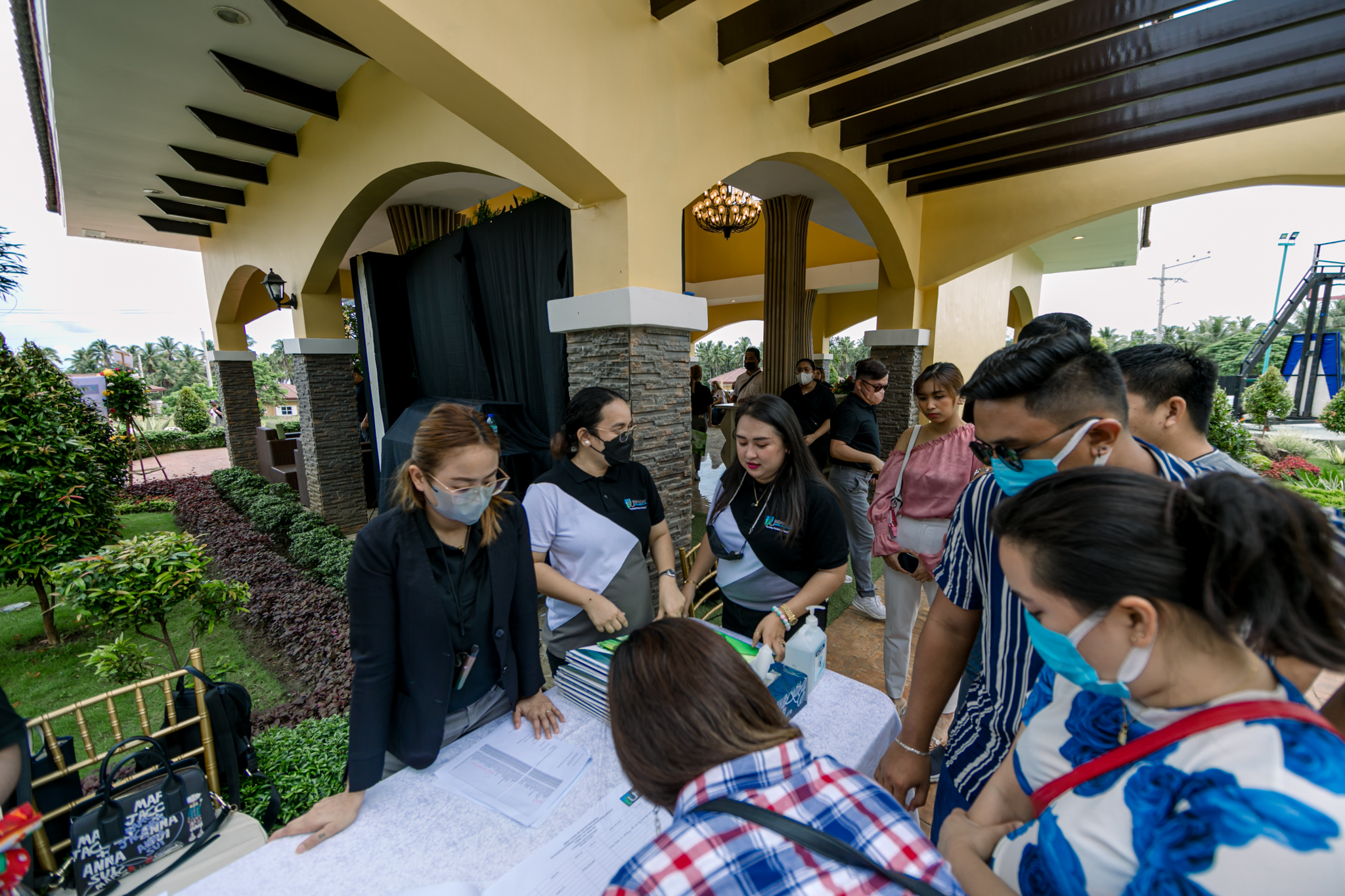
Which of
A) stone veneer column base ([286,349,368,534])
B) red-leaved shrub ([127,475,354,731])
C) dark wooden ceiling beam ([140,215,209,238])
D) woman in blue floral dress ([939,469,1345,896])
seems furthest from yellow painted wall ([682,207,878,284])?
woman in blue floral dress ([939,469,1345,896])

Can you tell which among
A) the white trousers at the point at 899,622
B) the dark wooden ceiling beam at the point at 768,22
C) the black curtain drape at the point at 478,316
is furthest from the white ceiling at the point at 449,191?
the white trousers at the point at 899,622

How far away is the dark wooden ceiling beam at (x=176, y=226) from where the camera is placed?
843cm

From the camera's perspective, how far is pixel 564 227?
404cm

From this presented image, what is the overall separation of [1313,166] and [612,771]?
23.4 ft

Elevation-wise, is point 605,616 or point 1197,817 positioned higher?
point 1197,817

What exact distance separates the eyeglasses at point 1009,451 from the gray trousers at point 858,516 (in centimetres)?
288

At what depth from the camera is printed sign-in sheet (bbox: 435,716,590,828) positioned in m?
1.22

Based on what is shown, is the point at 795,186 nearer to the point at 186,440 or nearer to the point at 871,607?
the point at 871,607

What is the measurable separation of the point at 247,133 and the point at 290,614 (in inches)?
207

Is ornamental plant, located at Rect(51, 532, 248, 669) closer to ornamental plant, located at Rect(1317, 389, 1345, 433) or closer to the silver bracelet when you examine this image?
the silver bracelet

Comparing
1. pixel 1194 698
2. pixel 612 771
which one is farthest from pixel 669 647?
pixel 1194 698

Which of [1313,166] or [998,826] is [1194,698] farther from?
[1313,166]

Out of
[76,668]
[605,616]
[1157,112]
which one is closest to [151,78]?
[76,668]

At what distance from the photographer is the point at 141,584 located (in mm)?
3377
